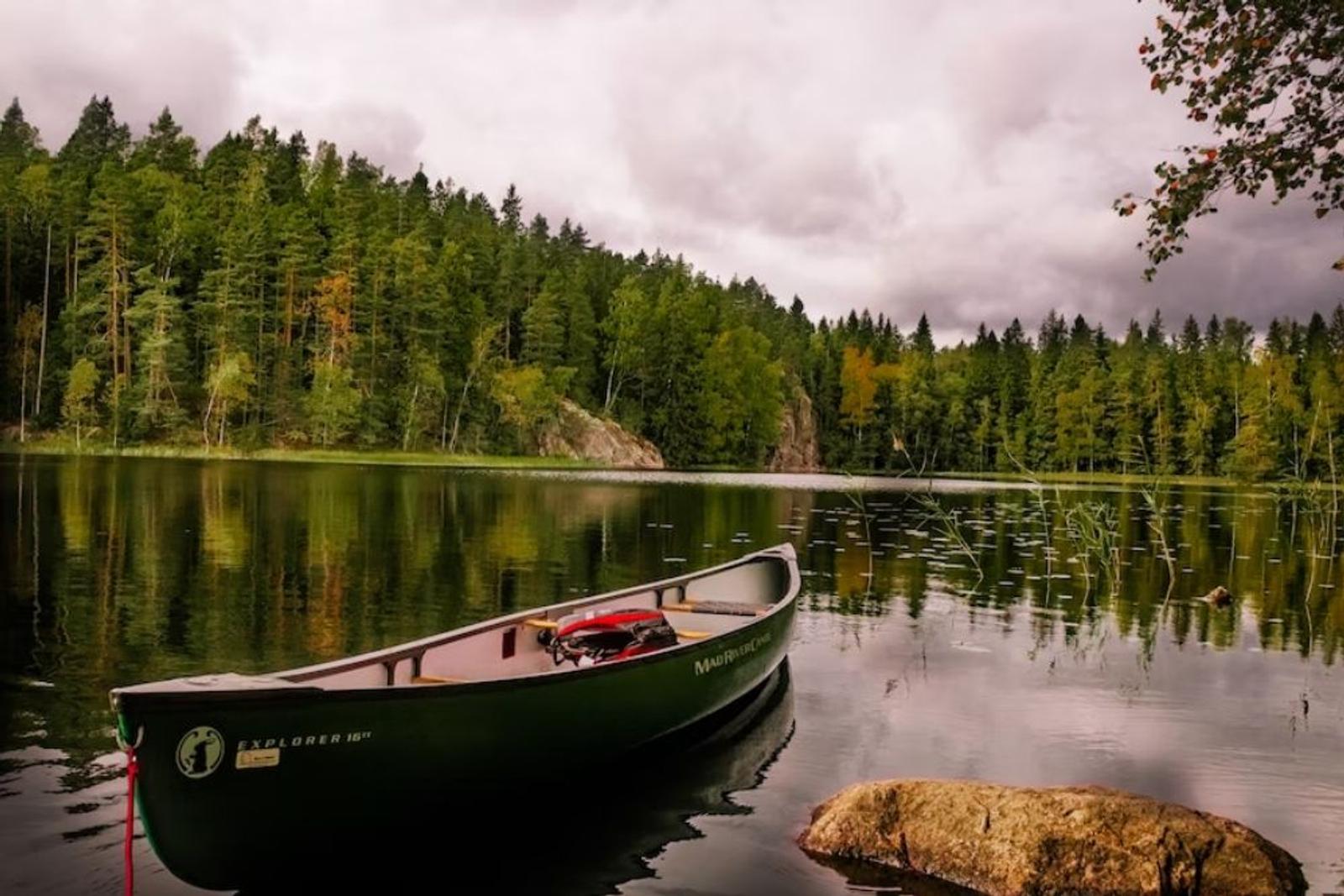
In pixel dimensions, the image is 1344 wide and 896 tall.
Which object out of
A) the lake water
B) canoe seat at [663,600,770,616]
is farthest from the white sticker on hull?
canoe seat at [663,600,770,616]

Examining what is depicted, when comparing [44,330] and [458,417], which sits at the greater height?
[44,330]

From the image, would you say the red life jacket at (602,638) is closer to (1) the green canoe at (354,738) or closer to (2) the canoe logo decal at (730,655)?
(2) the canoe logo decal at (730,655)

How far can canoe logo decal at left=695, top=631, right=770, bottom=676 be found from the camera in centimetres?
1206

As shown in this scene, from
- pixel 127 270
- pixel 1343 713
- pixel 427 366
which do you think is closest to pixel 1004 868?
pixel 1343 713

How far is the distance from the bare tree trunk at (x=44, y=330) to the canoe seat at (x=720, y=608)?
3220 inches

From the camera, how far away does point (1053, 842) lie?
8.11m

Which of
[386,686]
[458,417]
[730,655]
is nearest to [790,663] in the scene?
[730,655]

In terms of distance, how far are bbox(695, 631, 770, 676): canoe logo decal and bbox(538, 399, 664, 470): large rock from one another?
283 feet

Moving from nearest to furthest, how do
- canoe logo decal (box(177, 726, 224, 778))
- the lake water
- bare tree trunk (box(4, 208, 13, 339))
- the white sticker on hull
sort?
1. canoe logo decal (box(177, 726, 224, 778))
2. the white sticker on hull
3. the lake water
4. bare tree trunk (box(4, 208, 13, 339))

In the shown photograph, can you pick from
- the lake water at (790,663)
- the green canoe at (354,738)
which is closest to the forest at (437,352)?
the lake water at (790,663)

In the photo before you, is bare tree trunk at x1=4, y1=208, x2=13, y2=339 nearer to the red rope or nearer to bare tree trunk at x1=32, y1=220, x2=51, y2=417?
bare tree trunk at x1=32, y1=220, x2=51, y2=417

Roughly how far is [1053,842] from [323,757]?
594cm

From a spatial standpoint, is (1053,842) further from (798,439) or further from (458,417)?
(798,439)

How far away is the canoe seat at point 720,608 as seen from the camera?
16359 mm
